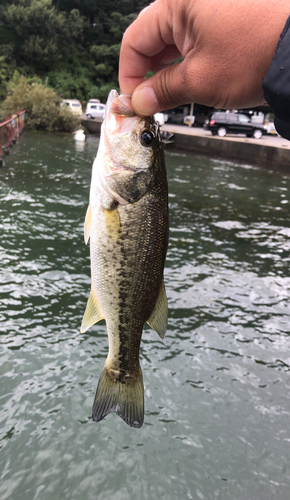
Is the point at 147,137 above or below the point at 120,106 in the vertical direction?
below

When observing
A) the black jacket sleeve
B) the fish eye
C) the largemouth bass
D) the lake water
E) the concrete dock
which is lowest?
the lake water

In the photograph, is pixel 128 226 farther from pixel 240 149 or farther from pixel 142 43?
pixel 240 149

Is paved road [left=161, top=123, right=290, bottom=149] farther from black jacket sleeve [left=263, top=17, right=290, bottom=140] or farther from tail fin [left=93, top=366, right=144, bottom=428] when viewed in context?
black jacket sleeve [left=263, top=17, right=290, bottom=140]

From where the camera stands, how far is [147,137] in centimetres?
218

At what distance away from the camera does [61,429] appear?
4207mm

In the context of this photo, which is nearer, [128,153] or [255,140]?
[128,153]


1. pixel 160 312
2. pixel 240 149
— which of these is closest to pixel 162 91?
pixel 160 312

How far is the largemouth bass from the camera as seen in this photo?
2176 mm

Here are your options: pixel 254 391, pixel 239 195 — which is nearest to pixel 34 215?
pixel 254 391

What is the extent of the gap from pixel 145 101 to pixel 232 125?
3167 centimetres

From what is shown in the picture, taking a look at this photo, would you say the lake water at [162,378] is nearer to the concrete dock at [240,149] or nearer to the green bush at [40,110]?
the concrete dock at [240,149]

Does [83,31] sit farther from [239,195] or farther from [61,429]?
[61,429]

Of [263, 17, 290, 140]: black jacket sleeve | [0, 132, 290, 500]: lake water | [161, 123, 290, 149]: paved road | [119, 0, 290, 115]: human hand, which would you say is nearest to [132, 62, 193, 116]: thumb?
[119, 0, 290, 115]: human hand

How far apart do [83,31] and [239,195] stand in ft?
216
